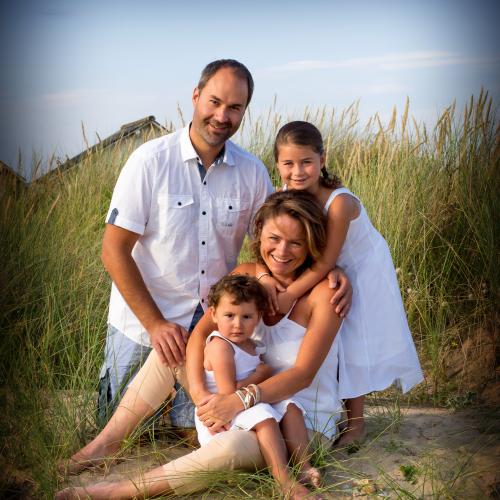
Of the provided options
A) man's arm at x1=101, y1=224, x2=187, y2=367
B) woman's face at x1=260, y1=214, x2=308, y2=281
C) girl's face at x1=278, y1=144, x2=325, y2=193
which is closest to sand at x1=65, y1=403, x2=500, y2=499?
man's arm at x1=101, y1=224, x2=187, y2=367

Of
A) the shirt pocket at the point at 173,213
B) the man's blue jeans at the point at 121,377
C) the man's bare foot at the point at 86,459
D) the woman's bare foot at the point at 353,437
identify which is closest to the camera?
the man's bare foot at the point at 86,459

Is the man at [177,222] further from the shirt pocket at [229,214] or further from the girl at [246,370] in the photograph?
the girl at [246,370]

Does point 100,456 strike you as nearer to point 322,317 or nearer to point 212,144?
point 322,317

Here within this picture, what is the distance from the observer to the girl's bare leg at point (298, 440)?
2797 millimetres

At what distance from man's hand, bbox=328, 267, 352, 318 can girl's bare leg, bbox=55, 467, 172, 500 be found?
3.15 feet

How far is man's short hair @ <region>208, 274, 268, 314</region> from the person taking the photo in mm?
2959

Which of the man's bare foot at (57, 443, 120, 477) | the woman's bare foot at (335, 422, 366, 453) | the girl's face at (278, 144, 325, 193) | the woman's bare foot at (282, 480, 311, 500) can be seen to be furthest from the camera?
the girl's face at (278, 144, 325, 193)

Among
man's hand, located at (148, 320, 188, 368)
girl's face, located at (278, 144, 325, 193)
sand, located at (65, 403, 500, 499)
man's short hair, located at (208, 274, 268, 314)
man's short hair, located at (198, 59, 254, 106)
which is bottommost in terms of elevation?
sand, located at (65, 403, 500, 499)

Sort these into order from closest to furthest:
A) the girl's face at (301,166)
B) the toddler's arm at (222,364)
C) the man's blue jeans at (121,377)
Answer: the toddler's arm at (222,364), the girl's face at (301,166), the man's blue jeans at (121,377)

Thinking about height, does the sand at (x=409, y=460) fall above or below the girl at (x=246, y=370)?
below

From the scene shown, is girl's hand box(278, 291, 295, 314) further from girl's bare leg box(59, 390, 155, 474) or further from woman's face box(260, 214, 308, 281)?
girl's bare leg box(59, 390, 155, 474)

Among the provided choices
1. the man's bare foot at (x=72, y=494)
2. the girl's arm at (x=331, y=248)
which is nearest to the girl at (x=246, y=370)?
the girl's arm at (x=331, y=248)

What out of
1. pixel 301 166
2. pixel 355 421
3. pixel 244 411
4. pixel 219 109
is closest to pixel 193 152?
pixel 219 109

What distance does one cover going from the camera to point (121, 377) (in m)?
3.59
